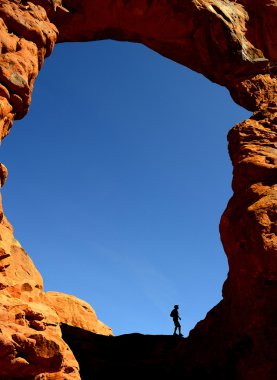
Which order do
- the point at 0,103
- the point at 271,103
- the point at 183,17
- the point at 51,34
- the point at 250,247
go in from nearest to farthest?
1. the point at 0,103
2. the point at 250,247
3. the point at 51,34
4. the point at 271,103
5. the point at 183,17

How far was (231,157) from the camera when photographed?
1759cm

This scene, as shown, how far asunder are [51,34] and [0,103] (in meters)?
5.45

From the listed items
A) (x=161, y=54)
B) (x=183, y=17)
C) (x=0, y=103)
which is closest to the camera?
(x=0, y=103)

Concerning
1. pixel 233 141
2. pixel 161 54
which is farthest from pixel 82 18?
pixel 233 141

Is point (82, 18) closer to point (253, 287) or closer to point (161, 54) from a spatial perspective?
point (161, 54)

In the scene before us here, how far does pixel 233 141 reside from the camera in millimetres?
17609

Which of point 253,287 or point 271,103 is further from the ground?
point 271,103

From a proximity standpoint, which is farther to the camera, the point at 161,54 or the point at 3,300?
the point at 161,54

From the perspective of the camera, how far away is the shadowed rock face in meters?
9.20

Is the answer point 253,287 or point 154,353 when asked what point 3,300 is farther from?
point 154,353

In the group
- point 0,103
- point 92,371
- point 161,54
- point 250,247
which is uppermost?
point 161,54

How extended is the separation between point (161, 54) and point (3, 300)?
18.7 m

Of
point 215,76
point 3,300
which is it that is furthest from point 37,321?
point 215,76

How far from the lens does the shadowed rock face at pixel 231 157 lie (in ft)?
30.2
